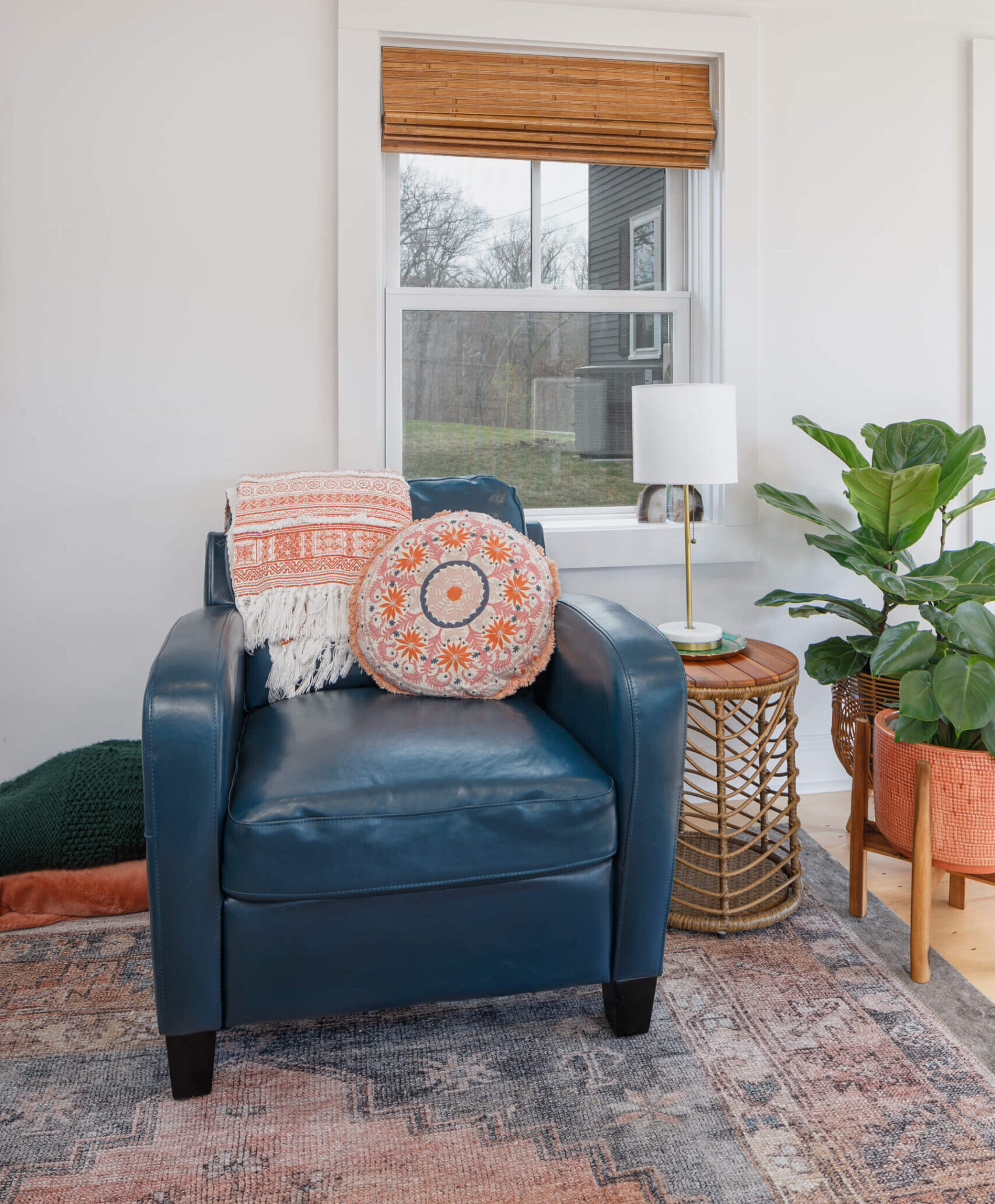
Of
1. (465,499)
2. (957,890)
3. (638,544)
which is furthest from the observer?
(638,544)

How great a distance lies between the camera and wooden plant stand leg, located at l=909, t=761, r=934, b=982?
1830mm

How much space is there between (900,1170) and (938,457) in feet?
5.55

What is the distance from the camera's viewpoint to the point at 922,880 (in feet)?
6.00

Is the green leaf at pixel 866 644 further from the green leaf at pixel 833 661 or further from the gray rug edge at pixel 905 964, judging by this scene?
the gray rug edge at pixel 905 964

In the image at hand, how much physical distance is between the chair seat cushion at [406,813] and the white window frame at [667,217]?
114 cm

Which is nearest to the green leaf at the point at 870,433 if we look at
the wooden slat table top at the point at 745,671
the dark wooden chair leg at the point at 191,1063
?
the wooden slat table top at the point at 745,671

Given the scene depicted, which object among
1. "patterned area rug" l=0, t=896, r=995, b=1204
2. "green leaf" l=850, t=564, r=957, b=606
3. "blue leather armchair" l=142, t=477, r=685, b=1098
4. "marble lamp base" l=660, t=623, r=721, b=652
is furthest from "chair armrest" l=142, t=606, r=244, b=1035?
"green leaf" l=850, t=564, r=957, b=606

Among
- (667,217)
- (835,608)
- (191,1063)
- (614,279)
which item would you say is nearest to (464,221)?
(614,279)

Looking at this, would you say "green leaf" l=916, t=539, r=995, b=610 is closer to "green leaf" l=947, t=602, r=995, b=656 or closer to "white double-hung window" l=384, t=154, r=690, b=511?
"green leaf" l=947, t=602, r=995, b=656

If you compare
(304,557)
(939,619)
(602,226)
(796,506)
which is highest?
(602,226)

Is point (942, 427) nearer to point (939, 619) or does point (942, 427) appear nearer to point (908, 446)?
point (908, 446)

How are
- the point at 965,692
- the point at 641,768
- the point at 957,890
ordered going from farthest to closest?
the point at 957,890 → the point at 965,692 → the point at 641,768

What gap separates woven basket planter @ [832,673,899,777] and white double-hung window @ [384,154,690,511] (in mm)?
793

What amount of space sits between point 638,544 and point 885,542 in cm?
64
